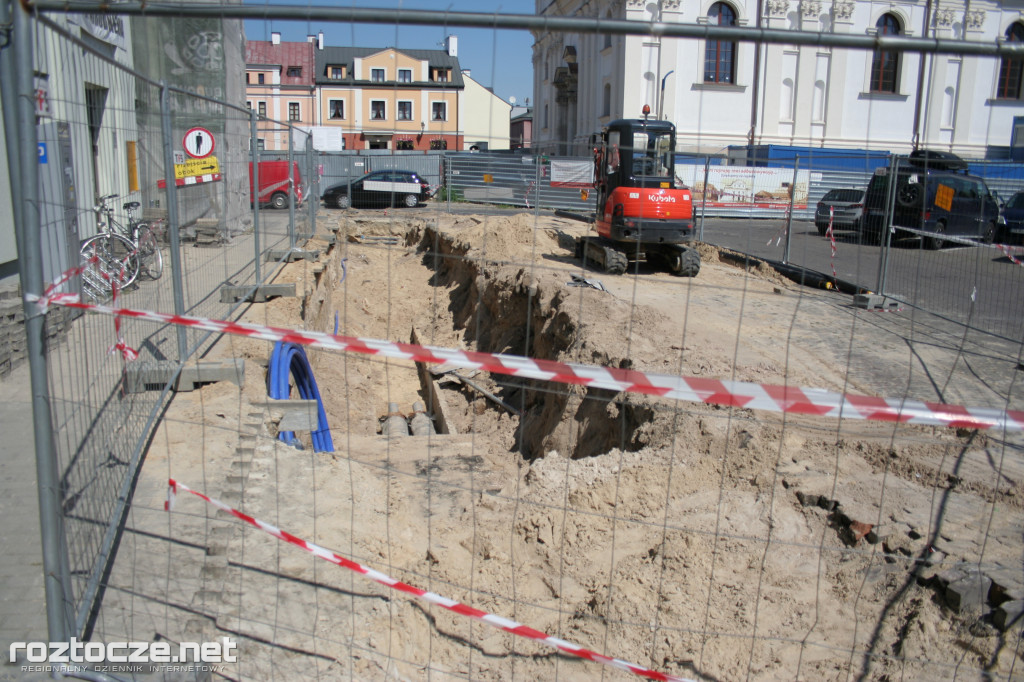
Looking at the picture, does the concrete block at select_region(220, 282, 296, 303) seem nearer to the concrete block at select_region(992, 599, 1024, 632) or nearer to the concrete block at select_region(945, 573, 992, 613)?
the concrete block at select_region(945, 573, 992, 613)

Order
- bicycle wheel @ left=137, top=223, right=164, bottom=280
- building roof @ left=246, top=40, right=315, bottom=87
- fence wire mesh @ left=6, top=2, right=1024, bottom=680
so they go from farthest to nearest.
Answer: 1. building roof @ left=246, top=40, right=315, bottom=87
2. bicycle wheel @ left=137, top=223, right=164, bottom=280
3. fence wire mesh @ left=6, top=2, right=1024, bottom=680

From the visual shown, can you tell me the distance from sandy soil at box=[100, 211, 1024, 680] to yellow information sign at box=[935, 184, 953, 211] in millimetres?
4361

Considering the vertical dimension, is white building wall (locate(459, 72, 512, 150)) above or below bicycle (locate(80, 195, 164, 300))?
above

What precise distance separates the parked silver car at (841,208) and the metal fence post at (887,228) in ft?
6.43

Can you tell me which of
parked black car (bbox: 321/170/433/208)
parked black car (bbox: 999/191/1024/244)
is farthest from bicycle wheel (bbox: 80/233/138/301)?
parked black car (bbox: 999/191/1024/244)

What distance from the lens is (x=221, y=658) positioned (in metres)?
3.10

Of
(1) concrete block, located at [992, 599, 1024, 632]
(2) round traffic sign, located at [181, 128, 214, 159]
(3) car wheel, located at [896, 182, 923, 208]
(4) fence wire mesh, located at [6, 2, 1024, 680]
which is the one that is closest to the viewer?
(4) fence wire mesh, located at [6, 2, 1024, 680]

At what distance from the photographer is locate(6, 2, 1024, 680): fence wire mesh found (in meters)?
3.31

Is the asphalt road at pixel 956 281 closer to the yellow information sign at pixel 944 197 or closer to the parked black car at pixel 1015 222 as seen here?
the yellow information sign at pixel 944 197

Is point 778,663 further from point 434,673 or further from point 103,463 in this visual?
point 103,463

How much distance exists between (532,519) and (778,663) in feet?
5.72

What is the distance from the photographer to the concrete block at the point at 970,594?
143 inches

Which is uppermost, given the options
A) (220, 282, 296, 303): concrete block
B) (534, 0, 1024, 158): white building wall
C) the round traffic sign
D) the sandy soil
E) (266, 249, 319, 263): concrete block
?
(534, 0, 1024, 158): white building wall

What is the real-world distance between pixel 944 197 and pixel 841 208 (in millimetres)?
3099
